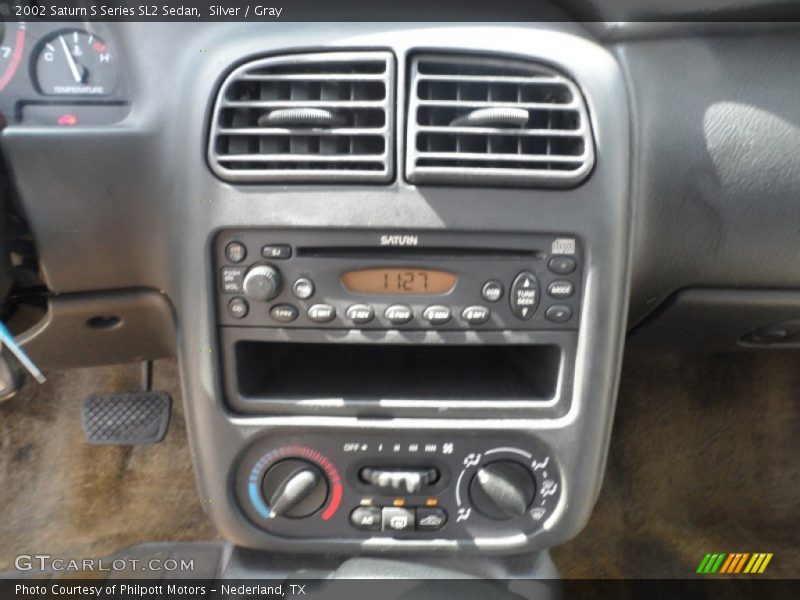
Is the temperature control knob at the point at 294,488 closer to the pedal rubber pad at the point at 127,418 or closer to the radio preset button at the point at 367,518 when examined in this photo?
the radio preset button at the point at 367,518

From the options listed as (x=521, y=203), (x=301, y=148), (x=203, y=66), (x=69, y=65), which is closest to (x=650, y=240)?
(x=521, y=203)

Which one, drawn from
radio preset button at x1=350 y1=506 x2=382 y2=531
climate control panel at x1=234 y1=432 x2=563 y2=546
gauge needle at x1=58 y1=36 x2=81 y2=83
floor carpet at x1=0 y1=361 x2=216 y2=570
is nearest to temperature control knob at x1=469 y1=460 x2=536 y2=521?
climate control panel at x1=234 y1=432 x2=563 y2=546

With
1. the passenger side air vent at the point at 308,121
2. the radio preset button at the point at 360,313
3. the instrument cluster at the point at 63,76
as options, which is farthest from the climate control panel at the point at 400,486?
the instrument cluster at the point at 63,76

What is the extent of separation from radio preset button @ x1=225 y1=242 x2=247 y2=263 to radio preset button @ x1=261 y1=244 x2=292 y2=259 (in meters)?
0.02

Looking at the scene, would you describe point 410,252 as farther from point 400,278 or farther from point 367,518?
point 367,518

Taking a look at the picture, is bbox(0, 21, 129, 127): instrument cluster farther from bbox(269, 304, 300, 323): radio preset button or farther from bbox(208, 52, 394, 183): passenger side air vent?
bbox(269, 304, 300, 323): radio preset button

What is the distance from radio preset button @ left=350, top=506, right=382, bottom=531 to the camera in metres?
0.95

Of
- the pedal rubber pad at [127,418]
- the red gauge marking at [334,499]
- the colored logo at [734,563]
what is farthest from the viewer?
the colored logo at [734,563]

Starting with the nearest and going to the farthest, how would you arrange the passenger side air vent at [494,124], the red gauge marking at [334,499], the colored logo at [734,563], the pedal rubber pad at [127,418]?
1. the passenger side air vent at [494,124]
2. the red gauge marking at [334,499]
3. the pedal rubber pad at [127,418]
4. the colored logo at [734,563]

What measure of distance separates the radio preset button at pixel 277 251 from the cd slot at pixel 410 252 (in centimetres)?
1

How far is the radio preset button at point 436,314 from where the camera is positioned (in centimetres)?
88

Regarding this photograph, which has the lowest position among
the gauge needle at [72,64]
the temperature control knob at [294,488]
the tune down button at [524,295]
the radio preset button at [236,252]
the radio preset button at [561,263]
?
the temperature control knob at [294,488]

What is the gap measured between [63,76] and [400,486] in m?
0.66

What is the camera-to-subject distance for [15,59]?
94 centimetres
